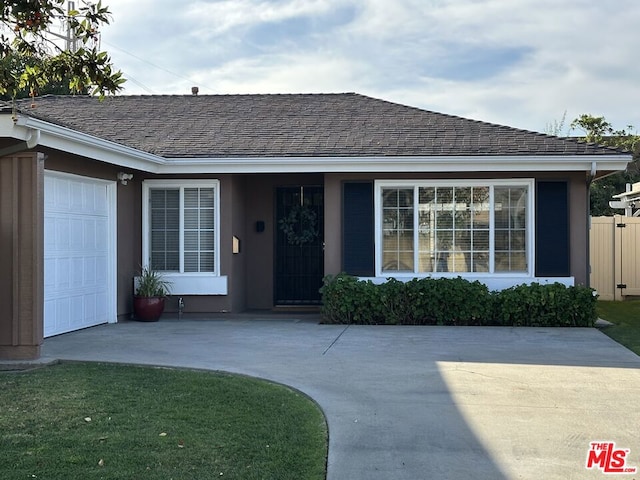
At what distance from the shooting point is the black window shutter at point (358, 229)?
43.6 ft

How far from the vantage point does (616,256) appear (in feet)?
57.7

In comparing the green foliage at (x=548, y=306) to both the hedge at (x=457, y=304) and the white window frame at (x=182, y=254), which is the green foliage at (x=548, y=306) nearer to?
the hedge at (x=457, y=304)

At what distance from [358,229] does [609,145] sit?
20.4 meters

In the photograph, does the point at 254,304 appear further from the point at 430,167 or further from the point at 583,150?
the point at 583,150

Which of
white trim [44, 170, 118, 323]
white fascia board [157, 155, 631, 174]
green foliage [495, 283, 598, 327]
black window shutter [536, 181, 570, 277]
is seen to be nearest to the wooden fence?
black window shutter [536, 181, 570, 277]

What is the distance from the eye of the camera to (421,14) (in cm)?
1289

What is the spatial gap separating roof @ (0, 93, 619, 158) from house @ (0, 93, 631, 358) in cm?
6

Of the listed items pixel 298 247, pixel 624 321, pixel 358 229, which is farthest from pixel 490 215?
pixel 298 247

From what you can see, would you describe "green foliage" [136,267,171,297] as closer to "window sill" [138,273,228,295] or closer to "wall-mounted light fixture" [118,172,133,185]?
"window sill" [138,273,228,295]

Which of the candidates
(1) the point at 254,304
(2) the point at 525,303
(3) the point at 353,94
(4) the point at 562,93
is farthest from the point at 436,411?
(4) the point at 562,93

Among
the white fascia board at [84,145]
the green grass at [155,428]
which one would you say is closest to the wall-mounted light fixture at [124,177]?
the white fascia board at [84,145]

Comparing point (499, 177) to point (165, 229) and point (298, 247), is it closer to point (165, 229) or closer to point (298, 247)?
point (298, 247)

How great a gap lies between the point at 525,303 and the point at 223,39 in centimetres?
721

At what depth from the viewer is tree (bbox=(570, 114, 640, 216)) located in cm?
2808
